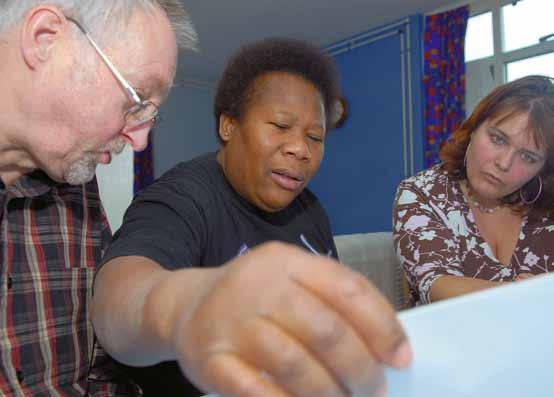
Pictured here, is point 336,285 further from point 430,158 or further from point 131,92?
point 430,158

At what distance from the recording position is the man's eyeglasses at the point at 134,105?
0.62 m

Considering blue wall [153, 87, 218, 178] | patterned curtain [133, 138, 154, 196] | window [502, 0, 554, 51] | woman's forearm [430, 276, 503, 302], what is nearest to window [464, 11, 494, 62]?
window [502, 0, 554, 51]

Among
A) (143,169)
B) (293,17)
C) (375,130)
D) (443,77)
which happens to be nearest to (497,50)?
(443,77)

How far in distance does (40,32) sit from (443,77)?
356 cm

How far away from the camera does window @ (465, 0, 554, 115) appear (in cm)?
327

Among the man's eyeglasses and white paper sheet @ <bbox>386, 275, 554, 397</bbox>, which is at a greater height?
the man's eyeglasses

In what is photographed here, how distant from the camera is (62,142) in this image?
0.67 metres

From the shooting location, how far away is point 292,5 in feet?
11.7

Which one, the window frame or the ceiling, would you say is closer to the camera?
the window frame

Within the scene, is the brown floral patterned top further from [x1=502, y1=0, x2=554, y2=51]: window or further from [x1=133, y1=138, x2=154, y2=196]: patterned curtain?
[x1=133, y1=138, x2=154, y2=196]: patterned curtain

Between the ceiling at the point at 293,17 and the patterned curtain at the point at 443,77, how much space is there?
17 centimetres

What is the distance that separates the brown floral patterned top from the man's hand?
85 cm

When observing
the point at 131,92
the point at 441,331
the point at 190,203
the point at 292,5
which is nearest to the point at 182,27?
the point at 131,92

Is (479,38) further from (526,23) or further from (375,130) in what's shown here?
(375,130)
